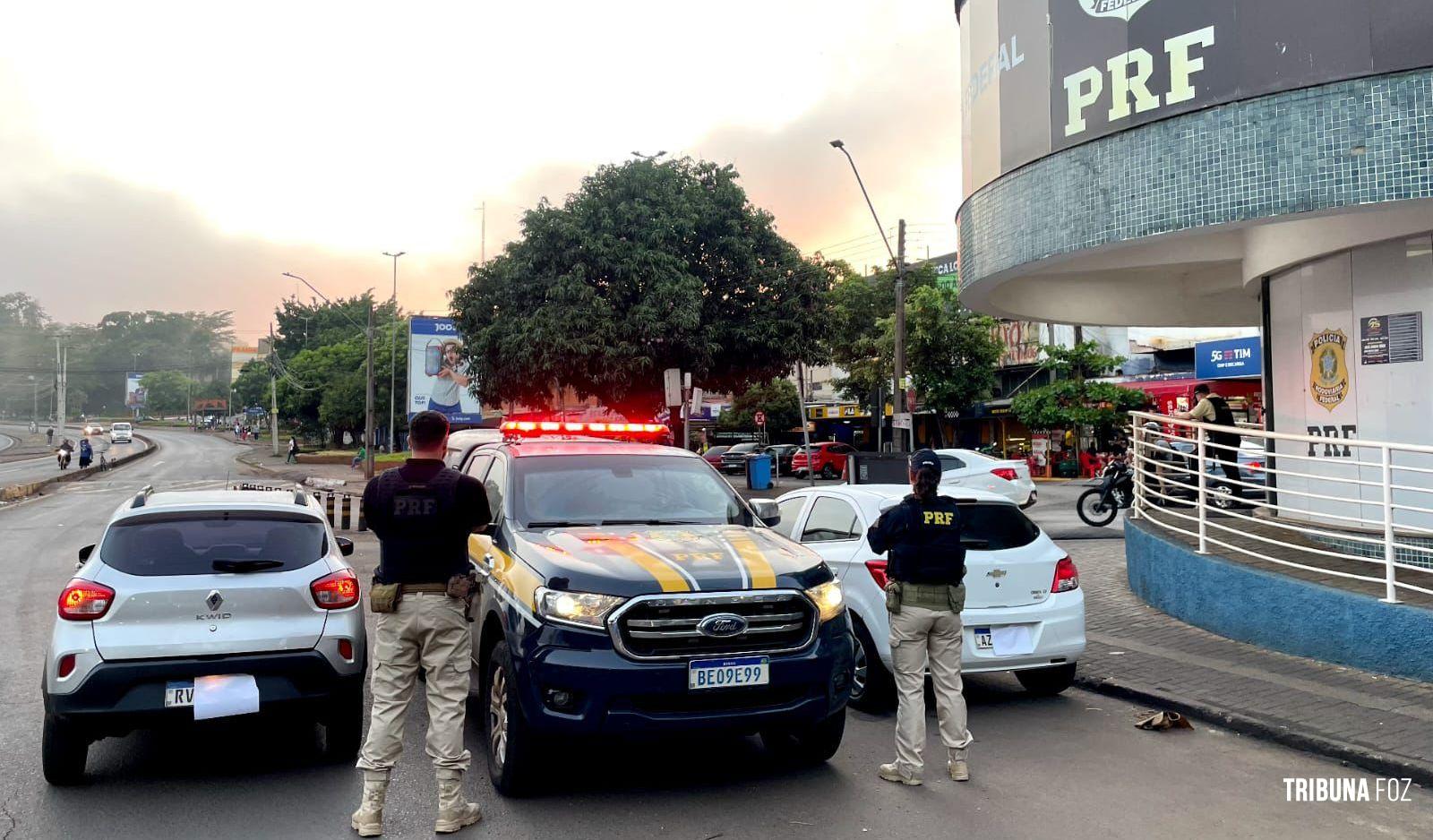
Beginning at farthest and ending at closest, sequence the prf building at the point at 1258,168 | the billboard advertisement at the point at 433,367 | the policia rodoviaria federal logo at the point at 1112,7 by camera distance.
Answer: the billboard advertisement at the point at 433,367
the policia rodoviaria federal logo at the point at 1112,7
the prf building at the point at 1258,168

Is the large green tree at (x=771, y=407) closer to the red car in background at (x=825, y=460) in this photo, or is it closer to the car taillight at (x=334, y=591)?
the red car in background at (x=825, y=460)

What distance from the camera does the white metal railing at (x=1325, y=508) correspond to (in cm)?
712

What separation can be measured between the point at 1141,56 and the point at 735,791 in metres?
8.49

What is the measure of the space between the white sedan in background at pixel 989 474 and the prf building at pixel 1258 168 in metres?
7.96

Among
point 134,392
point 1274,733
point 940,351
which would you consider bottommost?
point 1274,733

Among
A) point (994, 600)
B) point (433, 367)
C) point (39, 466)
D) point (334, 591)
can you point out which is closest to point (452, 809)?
point (334, 591)

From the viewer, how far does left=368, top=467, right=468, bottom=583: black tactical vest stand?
4605 millimetres

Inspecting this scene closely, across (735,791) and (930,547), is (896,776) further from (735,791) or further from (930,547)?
(930,547)

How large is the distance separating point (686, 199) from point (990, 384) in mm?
16488

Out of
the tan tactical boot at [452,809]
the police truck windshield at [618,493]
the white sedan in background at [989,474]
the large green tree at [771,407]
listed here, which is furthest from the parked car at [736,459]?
the tan tactical boot at [452,809]

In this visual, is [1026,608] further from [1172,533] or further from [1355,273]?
[1355,273]

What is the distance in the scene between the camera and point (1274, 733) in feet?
19.6

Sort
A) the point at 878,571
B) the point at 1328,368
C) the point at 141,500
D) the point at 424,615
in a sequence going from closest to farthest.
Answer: the point at 424,615
the point at 141,500
the point at 878,571
the point at 1328,368

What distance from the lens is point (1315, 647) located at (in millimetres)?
7449
